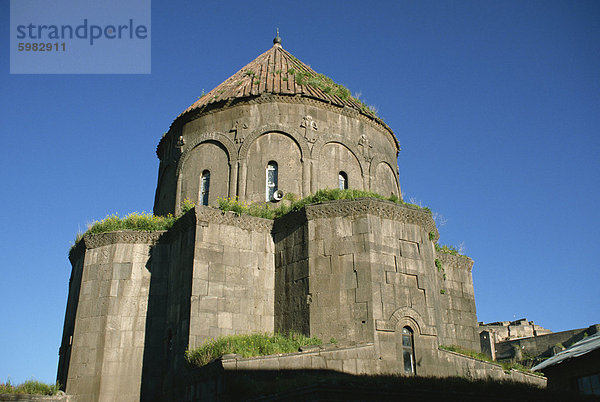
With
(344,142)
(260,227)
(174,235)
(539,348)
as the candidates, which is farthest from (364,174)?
(539,348)

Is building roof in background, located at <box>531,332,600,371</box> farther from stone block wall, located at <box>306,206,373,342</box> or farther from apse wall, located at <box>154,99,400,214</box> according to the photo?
apse wall, located at <box>154,99,400,214</box>

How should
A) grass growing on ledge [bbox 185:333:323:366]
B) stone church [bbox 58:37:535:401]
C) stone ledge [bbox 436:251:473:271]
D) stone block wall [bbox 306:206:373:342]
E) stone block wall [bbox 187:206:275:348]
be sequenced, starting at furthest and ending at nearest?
stone ledge [bbox 436:251:473:271], stone block wall [bbox 187:206:275:348], stone church [bbox 58:37:535:401], stone block wall [bbox 306:206:373:342], grass growing on ledge [bbox 185:333:323:366]

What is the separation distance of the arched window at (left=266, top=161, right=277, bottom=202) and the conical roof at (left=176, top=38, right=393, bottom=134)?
2711 mm

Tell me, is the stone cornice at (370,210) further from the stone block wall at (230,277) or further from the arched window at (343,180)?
the arched window at (343,180)

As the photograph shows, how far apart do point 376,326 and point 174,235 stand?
6995 mm

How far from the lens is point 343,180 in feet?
66.0

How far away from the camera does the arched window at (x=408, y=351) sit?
14.0 metres

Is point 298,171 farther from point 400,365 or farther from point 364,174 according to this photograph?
point 400,365

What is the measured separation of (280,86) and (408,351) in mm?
10818

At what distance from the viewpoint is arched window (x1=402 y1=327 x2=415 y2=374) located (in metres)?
14.0

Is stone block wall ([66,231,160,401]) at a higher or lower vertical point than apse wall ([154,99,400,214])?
lower

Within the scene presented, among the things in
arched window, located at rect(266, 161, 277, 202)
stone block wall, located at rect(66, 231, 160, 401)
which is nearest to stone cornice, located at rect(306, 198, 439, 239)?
arched window, located at rect(266, 161, 277, 202)

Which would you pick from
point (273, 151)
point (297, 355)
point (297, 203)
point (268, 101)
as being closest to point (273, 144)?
point (273, 151)

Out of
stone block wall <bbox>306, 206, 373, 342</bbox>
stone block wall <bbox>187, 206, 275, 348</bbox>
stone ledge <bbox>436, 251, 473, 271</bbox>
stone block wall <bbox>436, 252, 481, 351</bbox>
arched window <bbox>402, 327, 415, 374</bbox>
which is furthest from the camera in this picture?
stone ledge <bbox>436, 251, 473, 271</bbox>
